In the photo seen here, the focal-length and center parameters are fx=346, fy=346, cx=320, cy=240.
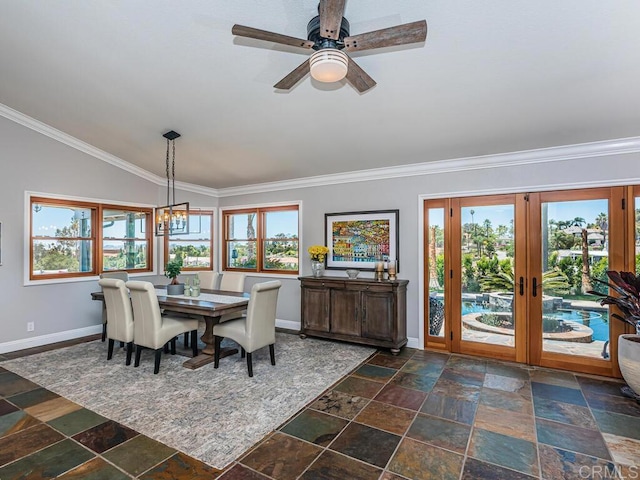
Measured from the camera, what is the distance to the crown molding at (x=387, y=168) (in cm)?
368

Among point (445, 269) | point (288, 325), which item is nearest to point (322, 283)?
point (288, 325)

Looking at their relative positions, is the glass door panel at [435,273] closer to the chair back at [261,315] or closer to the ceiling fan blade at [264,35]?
the chair back at [261,315]

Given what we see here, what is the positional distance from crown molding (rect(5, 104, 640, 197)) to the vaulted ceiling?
131 mm

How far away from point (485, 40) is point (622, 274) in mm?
2592

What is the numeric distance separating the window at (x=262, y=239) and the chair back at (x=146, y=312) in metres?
2.56

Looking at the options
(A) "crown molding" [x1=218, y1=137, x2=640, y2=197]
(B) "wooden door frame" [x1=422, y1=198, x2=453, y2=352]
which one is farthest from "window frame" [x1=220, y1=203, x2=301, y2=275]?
(B) "wooden door frame" [x1=422, y1=198, x2=453, y2=352]

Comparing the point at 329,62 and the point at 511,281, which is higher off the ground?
the point at 329,62

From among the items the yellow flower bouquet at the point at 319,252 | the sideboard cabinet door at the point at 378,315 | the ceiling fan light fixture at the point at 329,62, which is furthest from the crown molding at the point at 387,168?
the ceiling fan light fixture at the point at 329,62

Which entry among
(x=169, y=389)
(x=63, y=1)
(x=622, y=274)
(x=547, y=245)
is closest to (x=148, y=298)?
(x=169, y=389)

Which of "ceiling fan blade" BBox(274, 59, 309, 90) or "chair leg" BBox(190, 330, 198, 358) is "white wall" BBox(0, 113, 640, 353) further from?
"ceiling fan blade" BBox(274, 59, 309, 90)

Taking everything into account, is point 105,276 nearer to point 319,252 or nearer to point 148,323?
point 148,323

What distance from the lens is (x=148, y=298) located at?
3684mm

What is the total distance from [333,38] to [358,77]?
0.39 metres

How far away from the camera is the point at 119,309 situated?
13.1 ft
